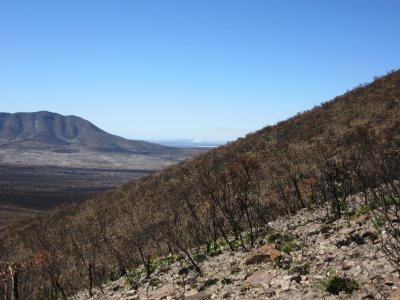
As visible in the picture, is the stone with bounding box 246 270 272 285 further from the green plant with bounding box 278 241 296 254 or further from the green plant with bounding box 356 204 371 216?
the green plant with bounding box 356 204 371 216

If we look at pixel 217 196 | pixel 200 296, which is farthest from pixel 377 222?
pixel 217 196

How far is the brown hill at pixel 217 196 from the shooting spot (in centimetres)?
1686

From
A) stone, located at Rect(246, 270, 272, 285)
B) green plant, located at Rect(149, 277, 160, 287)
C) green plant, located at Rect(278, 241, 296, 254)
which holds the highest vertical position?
green plant, located at Rect(278, 241, 296, 254)

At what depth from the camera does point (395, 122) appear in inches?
1073

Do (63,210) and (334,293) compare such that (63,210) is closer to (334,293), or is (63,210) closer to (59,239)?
(59,239)

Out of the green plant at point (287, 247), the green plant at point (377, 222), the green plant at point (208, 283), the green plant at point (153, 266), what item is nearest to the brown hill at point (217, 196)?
the green plant at point (153, 266)

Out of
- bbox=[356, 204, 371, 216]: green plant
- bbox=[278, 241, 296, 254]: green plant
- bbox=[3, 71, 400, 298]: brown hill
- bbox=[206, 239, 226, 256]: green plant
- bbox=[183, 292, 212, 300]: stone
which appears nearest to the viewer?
bbox=[183, 292, 212, 300]: stone

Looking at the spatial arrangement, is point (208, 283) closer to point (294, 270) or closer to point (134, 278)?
point (294, 270)

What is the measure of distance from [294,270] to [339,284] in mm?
1541

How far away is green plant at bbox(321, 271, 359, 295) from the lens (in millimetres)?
6746

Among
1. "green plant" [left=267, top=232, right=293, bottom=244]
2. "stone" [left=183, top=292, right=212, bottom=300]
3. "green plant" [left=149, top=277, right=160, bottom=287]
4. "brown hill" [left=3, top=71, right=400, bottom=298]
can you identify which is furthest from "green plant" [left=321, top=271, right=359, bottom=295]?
"green plant" [left=149, top=277, right=160, bottom=287]

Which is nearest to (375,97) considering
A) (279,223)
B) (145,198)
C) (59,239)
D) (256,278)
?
(145,198)

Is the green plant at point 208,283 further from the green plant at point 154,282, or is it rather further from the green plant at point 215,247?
the green plant at point 215,247

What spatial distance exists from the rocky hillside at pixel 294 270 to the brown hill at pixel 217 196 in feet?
2.39
